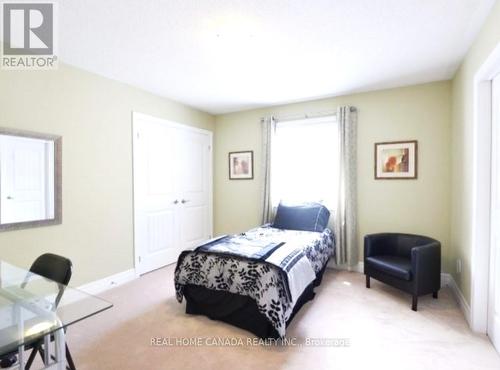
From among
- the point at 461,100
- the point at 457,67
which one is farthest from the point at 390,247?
the point at 457,67

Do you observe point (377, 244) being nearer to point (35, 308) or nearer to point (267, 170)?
point (267, 170)

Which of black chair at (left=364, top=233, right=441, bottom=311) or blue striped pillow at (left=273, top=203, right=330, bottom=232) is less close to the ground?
blue striped pillow at (left=273, top=203, right=330, bottom=232)

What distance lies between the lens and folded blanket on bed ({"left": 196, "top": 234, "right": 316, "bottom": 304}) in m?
2.14

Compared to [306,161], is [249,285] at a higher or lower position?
lower

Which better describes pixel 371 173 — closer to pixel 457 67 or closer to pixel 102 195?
pixel 457 67

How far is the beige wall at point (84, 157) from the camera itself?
2375 millimetres

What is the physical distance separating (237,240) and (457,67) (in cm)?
297

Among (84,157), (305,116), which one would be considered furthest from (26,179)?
(305,116)

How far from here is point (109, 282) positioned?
308 cm

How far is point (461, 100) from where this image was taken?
105 inches

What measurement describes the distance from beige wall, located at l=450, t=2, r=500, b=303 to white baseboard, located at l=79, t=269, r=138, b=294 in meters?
3.59

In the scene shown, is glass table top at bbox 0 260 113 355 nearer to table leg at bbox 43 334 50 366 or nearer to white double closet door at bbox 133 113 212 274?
table leg at bbox 43 334 50 366

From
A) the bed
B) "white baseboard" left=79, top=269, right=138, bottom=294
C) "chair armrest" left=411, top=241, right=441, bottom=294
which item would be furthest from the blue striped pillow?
"white baseboard" left=79, top=269, right=138, bottom=294

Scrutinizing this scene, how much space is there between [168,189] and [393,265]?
3.05 meters
